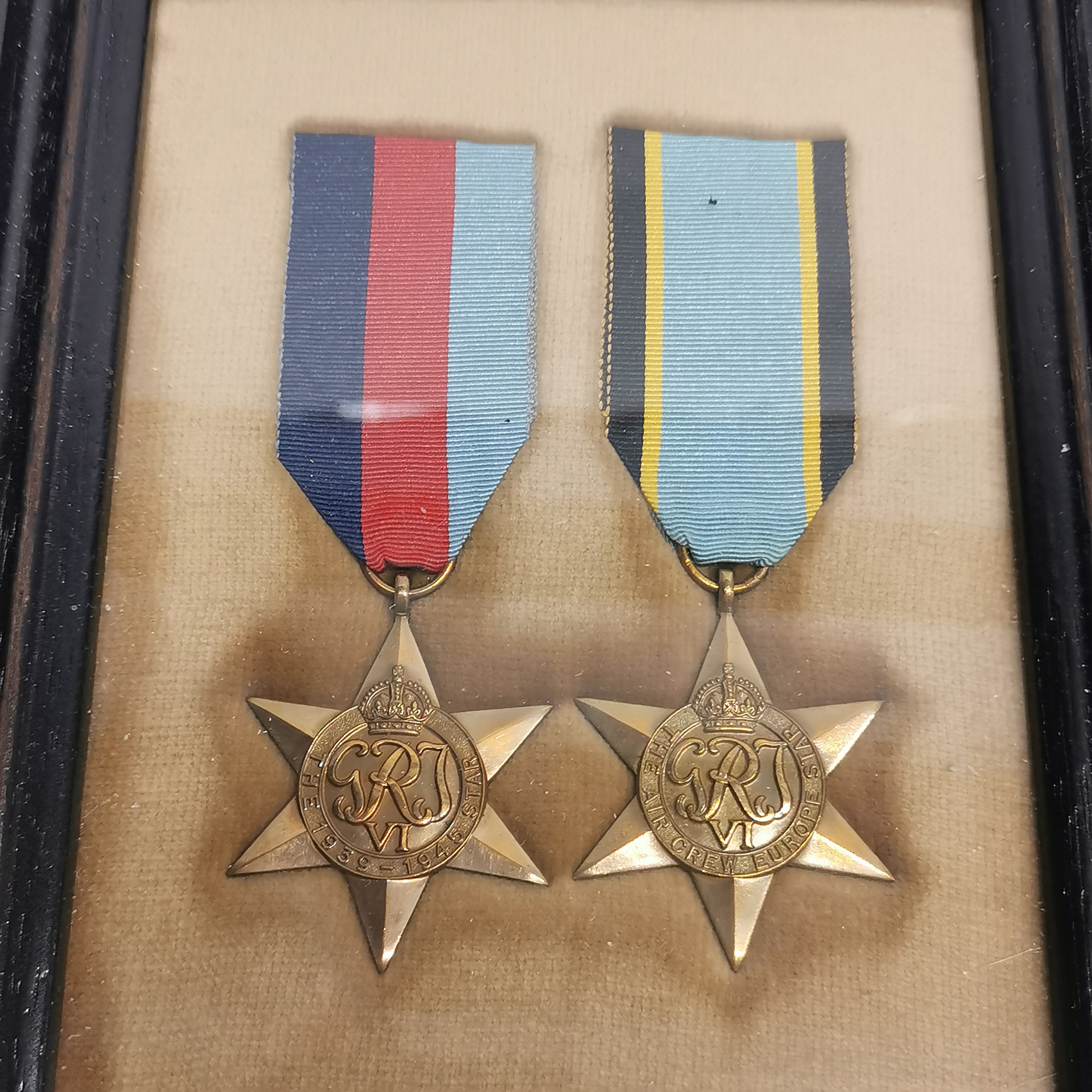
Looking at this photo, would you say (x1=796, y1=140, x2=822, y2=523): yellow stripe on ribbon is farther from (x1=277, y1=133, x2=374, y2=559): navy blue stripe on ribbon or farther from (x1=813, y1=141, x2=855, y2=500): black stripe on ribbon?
(x1=277, y1=133, x2=374, y2=559): navy blue stripe on ribbon

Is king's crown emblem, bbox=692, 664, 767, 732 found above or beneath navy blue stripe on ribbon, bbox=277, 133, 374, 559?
beneath

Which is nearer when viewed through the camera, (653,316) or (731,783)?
(731,783)

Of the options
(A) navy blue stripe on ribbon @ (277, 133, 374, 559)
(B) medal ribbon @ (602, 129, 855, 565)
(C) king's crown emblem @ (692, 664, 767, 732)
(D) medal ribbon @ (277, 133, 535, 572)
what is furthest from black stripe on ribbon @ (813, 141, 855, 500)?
(A) navy blue stripe on ribbon @ (277, 133, 374, 559)

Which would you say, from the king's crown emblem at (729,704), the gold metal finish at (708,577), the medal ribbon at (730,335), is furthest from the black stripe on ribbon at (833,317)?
the king's crown emblem at (729,704)

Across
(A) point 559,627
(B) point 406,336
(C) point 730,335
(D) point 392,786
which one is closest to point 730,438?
Answer: (C) point 730,335

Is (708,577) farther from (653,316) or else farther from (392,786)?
(392,786)

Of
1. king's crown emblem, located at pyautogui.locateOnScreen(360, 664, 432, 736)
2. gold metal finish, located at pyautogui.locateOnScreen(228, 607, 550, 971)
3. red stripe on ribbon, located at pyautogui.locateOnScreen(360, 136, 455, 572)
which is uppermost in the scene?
red stripe on ribbon, located at pyautogui.locateOnScreen(360, 136, 455, 572)

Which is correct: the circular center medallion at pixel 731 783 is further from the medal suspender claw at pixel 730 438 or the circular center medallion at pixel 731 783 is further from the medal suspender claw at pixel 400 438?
the medal suspender claw at pixel 400 438

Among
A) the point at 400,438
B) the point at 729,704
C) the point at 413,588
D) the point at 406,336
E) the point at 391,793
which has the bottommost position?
the point at 391,793
